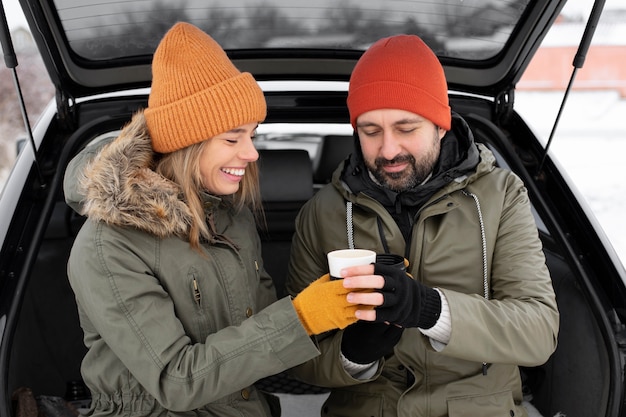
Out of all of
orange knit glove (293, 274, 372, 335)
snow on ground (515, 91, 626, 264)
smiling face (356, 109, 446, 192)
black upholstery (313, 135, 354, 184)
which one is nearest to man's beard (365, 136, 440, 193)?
smiling face (356, 109, 446, 192)

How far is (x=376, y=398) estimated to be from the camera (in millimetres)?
1867

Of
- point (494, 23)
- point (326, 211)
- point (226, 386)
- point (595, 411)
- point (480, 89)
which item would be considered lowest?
point (595, 411)

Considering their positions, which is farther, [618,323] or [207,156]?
[618,323]

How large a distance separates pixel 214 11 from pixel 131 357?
116 centimetres

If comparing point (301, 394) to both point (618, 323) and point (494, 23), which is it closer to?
point (618, 323)

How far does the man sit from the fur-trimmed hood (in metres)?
0.56

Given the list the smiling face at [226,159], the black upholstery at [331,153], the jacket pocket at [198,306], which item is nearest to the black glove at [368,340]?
the jacket pocket at [198,306]

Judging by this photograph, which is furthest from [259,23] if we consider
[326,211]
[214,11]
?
[326,211]

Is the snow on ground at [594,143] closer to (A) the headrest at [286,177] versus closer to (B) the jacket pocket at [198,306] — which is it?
(A) the headrest at [286,177]

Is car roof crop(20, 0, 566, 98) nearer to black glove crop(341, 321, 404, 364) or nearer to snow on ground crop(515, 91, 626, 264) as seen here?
black glove crop(341, 321, 404, 364)

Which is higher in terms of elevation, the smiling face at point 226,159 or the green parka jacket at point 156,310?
the smiling face at point 226,159

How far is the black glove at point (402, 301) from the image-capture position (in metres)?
1.50

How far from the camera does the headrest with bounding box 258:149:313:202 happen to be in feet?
8.00

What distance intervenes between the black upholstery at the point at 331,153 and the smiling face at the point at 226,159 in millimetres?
1084
